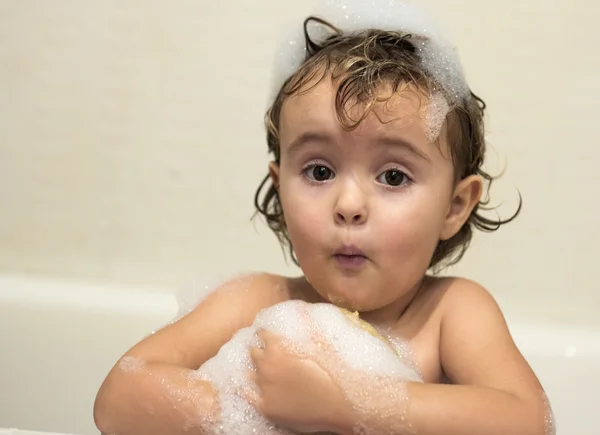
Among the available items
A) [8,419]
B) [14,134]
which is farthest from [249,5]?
[8,419]

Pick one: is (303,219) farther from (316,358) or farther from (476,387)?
(476,387)

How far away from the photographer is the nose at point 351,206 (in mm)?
779

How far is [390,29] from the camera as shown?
0.98m

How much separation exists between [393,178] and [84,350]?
750 millimetres

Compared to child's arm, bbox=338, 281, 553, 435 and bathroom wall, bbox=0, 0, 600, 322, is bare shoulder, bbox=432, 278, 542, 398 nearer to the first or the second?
child's arm, bbox=338, 281, 553, 435

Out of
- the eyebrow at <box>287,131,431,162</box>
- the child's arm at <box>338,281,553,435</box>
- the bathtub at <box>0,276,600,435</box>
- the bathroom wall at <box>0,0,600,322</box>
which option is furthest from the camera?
the bathroom wall at <box>0,0,600,322</box>

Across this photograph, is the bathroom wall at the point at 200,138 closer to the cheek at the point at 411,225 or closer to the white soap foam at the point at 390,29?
the white soap foam at the point at 390,29

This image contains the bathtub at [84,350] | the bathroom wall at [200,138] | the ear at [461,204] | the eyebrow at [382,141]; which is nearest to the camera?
the eyebrow at [382,141]

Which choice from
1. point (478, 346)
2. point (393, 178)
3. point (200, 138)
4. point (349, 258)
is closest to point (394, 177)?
point (393, 178)

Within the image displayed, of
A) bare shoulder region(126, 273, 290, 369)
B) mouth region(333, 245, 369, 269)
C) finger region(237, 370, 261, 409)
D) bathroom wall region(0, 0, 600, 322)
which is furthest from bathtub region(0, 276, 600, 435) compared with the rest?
mouth region(333, 245, 369, 269)

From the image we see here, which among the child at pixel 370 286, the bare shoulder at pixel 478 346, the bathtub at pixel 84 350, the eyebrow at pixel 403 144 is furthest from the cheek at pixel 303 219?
the bathtub at pixel 84 350

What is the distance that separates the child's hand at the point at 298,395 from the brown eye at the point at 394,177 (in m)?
0.20

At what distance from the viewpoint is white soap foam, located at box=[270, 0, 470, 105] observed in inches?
36.0

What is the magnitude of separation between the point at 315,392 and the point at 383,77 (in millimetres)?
368
